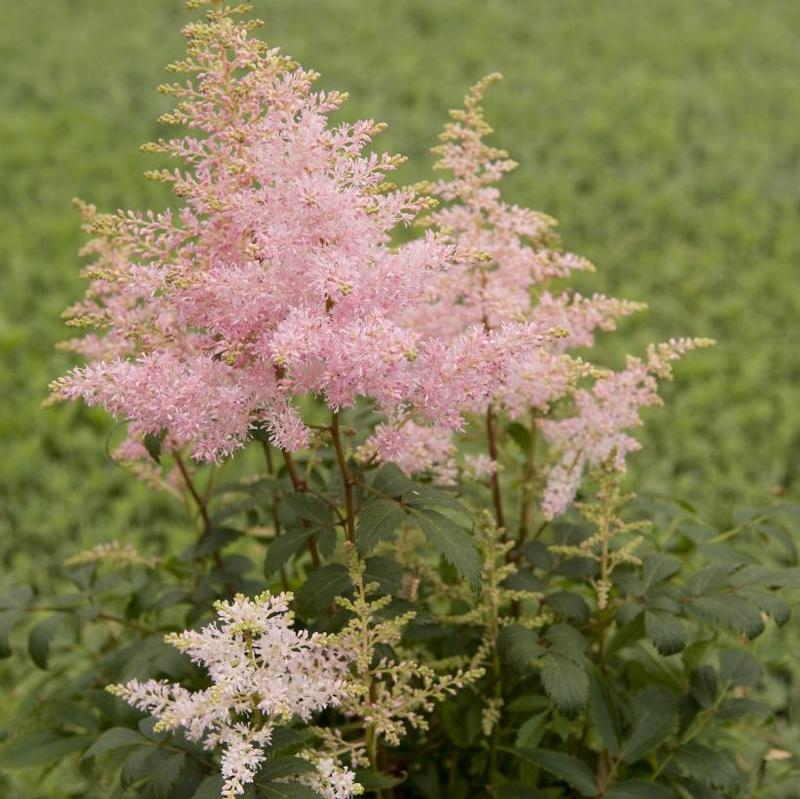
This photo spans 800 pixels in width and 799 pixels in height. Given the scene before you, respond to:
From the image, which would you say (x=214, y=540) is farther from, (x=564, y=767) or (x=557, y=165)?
(x=557, y=165)

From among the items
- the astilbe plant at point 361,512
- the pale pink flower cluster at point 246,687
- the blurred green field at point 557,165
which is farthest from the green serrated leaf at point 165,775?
the blurred green field at point 557,165

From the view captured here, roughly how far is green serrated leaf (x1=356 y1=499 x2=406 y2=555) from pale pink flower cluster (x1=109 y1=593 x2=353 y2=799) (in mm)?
147

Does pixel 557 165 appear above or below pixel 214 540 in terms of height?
above

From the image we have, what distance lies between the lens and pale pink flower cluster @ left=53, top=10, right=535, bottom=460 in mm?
1619

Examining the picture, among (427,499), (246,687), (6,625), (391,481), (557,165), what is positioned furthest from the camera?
(557,165)

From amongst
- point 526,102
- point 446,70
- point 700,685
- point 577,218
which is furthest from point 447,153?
point 446,70

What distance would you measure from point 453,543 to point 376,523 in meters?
0.12

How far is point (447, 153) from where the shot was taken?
215cm

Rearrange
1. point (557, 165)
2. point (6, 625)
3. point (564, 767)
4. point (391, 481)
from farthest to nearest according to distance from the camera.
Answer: point (557, 165)
point (6, 625)
point (564, 767)
point (391, 481)

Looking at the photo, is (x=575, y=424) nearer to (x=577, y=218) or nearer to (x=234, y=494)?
(x=234, y=494)

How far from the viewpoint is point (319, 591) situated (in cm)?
180

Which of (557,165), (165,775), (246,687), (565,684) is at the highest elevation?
(557,165)

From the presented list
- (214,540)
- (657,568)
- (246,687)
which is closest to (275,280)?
(246,687)

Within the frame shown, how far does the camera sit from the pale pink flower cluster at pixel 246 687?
151cm
